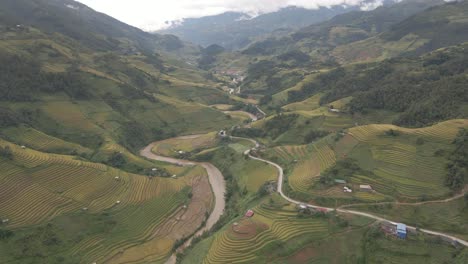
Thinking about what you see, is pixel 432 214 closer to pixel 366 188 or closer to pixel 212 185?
pixel 366 188

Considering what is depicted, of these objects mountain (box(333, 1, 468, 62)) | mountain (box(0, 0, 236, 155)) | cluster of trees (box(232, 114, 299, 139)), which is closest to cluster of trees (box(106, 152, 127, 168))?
mountain (box(0, 0, 236, 155))

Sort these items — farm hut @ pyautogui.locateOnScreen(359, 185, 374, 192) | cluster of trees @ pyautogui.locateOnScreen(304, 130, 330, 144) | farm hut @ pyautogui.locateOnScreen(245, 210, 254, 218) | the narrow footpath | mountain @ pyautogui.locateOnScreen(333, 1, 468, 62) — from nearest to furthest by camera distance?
the narrow footpath → farm hut @ pyautogui.locateOnScreen(245, 210, 254, 218) → farm hut @ pyautogui.locateOnScreen(359, 185, 374, 192) → cluster of trees @ pyautogui.locateOnScreen(304, 130, 330, 144) → mountain @ pyautogui.locateOnScreen(333, 1, 468, 62)

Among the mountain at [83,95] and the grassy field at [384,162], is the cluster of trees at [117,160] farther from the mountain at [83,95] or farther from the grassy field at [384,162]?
the grassy field at [384,162]

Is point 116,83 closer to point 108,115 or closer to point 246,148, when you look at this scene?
point 108,115

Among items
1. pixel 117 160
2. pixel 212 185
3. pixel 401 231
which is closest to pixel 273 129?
pixel 212 185

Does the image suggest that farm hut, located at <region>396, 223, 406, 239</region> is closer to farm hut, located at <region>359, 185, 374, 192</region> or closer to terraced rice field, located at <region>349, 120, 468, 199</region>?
terraced rice field, located at <region>349, 120, 468, 199</region>
